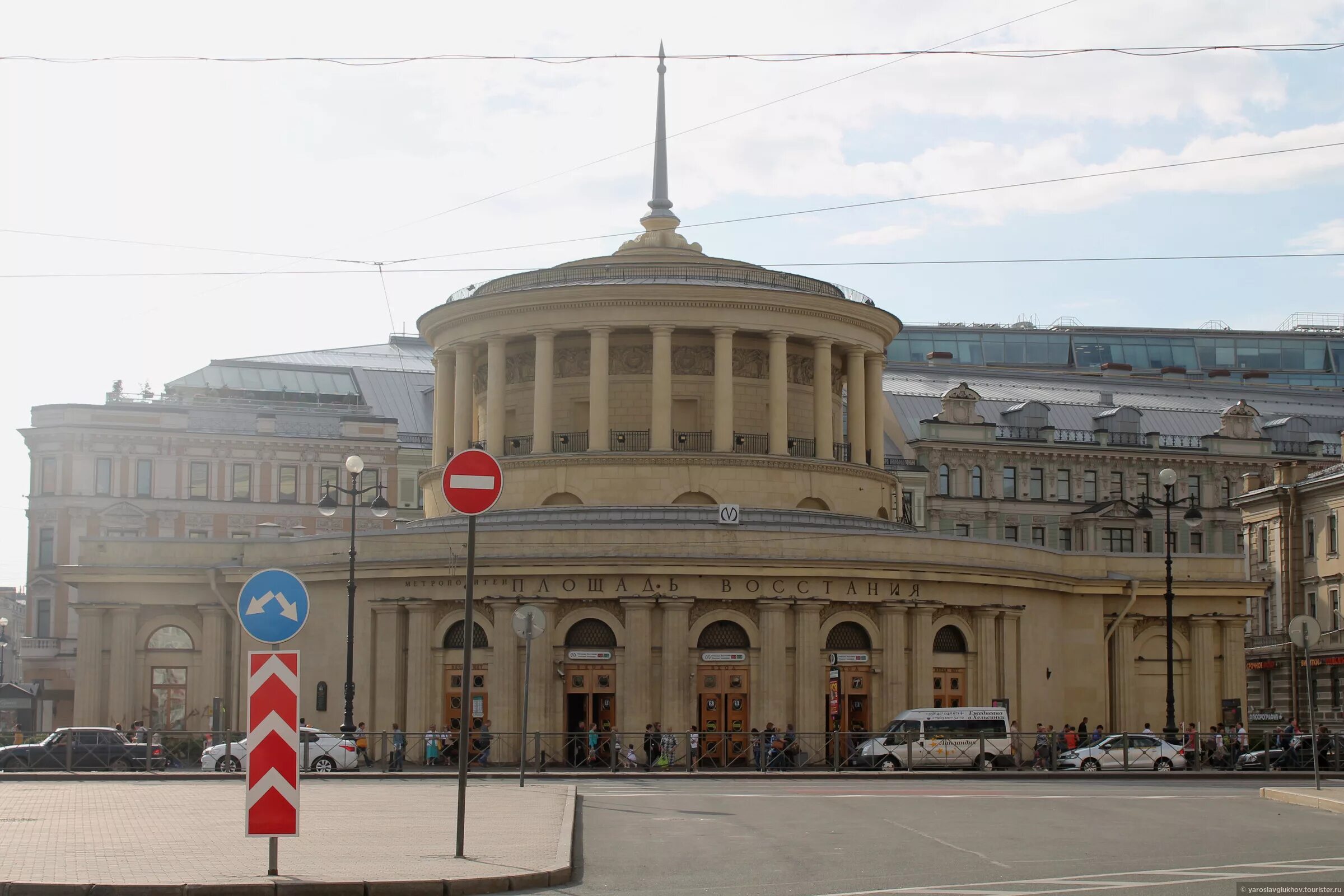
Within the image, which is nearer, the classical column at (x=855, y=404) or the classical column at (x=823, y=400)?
the classical column at (x=823, y=400)

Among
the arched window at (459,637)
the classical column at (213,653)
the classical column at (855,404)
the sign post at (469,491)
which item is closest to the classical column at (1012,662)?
the classical column at (855,404)

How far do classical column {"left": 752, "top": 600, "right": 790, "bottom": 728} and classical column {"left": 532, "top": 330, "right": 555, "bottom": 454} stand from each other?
1081 cm

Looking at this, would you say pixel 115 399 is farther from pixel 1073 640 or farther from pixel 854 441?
pixel 1073 640

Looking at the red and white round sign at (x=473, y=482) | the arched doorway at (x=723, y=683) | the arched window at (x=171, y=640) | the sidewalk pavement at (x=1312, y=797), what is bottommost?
the sidewalk pavement at (x=1312, y=797)

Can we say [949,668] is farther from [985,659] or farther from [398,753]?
[398,753]

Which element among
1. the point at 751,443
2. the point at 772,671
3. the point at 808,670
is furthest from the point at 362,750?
the point at 751,443

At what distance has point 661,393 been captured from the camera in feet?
178

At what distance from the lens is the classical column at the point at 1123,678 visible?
55656 mm

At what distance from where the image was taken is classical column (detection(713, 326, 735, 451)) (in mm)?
54375

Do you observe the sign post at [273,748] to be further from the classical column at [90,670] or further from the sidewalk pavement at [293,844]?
the classical column at [90,670]

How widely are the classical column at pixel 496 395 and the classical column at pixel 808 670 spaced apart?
1321 centimetres

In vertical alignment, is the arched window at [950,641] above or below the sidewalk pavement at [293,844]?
above

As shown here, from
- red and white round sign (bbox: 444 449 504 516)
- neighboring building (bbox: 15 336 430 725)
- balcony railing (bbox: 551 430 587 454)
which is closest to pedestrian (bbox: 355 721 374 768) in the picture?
balcony railing (bbox: 551 430 587 454)

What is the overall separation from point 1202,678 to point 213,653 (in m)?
30.8
